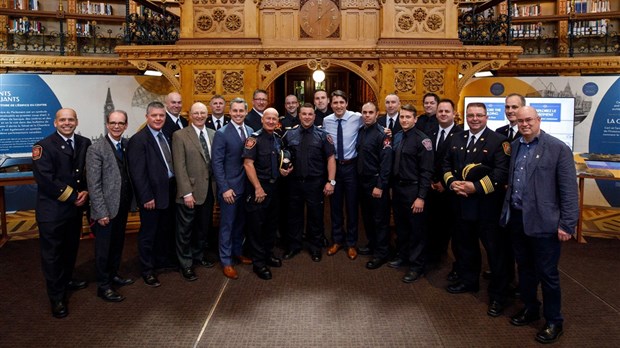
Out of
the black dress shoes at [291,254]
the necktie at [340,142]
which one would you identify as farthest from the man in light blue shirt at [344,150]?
the black dress shoes at [291,254]

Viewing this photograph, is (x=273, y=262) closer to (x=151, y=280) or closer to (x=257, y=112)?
(x=151, y=280)

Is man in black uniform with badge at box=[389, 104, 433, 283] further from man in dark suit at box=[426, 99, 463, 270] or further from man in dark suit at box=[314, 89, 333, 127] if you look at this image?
man in dark suit at box=[314, 89, 333, 127]

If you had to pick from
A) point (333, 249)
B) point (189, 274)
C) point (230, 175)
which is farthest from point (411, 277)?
point (189, 274)

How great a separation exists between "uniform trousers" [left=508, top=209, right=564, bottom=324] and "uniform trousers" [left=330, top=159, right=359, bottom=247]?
5.36 feet

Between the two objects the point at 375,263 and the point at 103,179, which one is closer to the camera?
the point at 103,179

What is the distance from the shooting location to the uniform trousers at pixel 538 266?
275 centimetres

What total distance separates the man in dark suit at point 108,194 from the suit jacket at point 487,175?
2693 mm

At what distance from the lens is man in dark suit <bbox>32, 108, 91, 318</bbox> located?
3.10 m

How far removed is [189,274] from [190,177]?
90 centimetres

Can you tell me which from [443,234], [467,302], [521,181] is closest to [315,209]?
[443,234]

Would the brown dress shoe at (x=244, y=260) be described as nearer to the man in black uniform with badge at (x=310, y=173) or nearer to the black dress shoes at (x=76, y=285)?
the man in black uniform with badge at (x=310, y=173)

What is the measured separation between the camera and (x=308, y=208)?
14.2 feet

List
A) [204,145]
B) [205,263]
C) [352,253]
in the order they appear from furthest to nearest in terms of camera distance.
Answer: [352,253] → [205,263] → [204,145]

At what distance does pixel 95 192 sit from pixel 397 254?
9.34 ft
